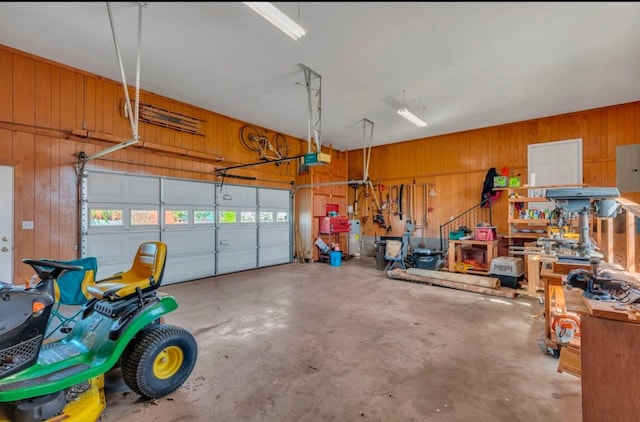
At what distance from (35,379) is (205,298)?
3.05 metres

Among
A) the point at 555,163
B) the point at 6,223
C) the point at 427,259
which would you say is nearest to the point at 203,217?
the point at 6,223

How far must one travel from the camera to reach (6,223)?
402 cm

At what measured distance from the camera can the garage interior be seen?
Answer: 195cm

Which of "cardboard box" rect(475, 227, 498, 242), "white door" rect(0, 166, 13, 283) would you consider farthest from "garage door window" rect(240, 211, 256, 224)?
"cardboard box" rect(475, 227, 498, 242)

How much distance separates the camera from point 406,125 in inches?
283

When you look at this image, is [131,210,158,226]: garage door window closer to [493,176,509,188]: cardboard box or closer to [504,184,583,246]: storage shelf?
[504,184,583,246]: storage shelf

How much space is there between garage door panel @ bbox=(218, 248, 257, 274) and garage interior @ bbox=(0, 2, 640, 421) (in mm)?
54

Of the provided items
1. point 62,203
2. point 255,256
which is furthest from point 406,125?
point 62,203

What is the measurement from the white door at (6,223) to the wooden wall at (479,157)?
26.4ft

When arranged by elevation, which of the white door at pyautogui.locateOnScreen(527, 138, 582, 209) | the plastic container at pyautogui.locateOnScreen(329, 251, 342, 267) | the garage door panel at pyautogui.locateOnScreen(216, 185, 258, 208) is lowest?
the plastic container at pyautogui.locateOnScreen(329, 251, 342, 267)

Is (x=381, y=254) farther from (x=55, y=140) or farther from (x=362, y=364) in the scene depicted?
(x=55, y=140)

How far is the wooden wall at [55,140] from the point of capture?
410 centimetres

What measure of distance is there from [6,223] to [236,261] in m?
3.82

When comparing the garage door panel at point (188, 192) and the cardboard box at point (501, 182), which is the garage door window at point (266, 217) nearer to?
the garage door panel at point (188, 192)
